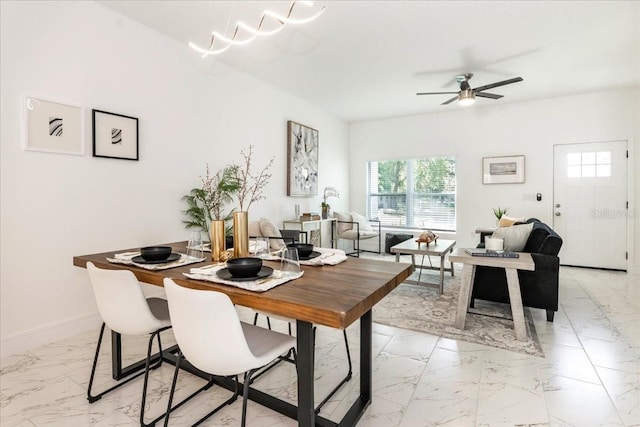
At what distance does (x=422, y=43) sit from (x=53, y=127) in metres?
3.45

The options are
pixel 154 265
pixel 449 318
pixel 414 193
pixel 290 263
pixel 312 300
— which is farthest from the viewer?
pixel 414 193

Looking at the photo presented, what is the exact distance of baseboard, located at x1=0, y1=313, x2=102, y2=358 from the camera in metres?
2.39

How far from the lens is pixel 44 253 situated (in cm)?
256

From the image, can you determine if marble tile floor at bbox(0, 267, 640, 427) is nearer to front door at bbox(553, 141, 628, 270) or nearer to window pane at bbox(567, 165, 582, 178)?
front door at bbox(553, 141, 628, 270)

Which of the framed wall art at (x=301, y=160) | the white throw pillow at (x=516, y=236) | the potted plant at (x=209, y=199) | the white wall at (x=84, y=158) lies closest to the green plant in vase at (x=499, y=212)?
the white throw pillow at (x=516, y=236)

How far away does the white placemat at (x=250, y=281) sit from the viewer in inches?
52.4

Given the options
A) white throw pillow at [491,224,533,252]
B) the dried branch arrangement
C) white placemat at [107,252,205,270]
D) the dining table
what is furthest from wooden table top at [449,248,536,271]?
the dried branch arrangement

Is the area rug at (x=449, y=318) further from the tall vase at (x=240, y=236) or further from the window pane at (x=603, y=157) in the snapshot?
the window pane at (x=603, y=157)

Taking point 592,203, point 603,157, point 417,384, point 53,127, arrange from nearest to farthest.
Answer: point 417,384
point 53,127
point 603,157
point 592,203

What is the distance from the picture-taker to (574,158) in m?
5.22

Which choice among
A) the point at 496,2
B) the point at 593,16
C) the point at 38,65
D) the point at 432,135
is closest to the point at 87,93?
the point at 38,65

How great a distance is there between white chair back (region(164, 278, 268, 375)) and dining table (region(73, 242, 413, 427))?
0.10 metres

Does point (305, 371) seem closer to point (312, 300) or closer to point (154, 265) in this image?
point (312, 300)

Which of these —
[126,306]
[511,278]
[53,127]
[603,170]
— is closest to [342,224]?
[511,278]
